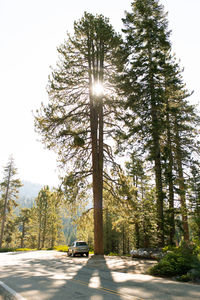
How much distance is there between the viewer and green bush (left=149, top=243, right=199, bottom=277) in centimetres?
941

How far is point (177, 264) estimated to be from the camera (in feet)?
31.5

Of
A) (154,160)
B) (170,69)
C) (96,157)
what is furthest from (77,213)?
(170,69)

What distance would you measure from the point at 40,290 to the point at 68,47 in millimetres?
19425

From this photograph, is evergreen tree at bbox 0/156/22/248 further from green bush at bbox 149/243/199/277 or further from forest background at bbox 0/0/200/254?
green bush at bbox 149/243/199/277

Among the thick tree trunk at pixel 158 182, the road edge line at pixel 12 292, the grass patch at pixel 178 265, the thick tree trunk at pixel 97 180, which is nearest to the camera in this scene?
the road edge line at pixel 12 292

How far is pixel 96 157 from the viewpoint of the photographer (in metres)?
19.5

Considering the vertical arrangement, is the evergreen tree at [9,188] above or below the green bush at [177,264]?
above

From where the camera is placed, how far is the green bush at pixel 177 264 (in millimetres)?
9414

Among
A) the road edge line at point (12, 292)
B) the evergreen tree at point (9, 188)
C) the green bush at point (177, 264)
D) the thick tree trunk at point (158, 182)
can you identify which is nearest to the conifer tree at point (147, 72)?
the thick tree trunk at point (158, 182)

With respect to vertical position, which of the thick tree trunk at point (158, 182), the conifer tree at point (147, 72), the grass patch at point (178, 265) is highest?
the conifer tree at point (147, 72)

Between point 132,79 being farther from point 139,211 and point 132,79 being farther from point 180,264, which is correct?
point 180,264

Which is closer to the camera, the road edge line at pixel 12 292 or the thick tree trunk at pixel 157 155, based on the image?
the road edge line at pixel 12 292

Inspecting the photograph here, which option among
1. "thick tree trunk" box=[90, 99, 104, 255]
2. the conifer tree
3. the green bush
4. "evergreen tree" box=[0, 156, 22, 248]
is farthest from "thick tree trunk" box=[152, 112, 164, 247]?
"evergreen tree" box=[0, 156, 22, 248]

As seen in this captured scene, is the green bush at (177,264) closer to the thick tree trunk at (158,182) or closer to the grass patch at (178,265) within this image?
the grass patch at (178,265)
